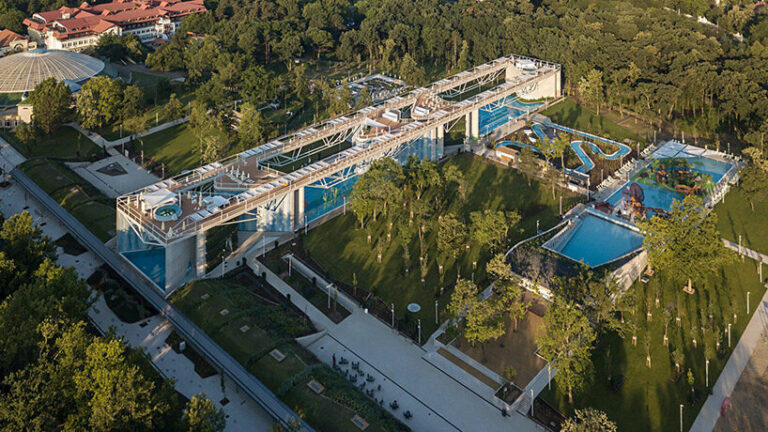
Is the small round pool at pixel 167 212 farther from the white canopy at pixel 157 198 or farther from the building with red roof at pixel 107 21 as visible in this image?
the building with red roof at pixel 107 21

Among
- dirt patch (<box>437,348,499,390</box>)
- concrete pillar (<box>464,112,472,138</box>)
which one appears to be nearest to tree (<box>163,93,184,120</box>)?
concrete pillar (<box>464,112,472,138</box>)

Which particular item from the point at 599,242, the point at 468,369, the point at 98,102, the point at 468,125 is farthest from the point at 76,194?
the point at 599,242

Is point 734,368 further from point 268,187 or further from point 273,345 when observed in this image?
point 268,187

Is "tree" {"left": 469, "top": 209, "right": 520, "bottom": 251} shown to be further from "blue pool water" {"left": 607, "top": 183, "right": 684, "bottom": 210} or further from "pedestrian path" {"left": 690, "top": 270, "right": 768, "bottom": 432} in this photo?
"pedestrian path" {"left": 690, "top": 270, "right": 768, "bottom": 432}

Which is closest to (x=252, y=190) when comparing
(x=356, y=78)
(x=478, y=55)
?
(x=356, y=78)

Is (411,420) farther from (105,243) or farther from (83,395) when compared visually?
(105,243)
